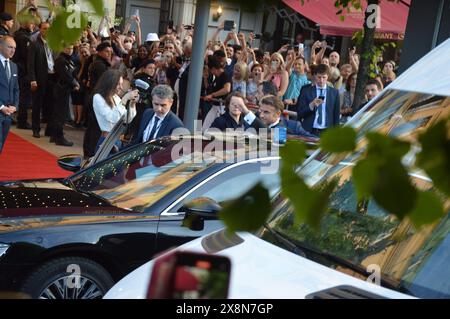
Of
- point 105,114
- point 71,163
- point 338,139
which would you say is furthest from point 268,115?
point 338,139

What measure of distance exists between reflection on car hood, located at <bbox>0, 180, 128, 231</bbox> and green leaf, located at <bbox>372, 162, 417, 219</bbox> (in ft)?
14.1

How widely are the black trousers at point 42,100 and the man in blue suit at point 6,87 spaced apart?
3.18 metres

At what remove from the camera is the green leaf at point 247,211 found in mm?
1430

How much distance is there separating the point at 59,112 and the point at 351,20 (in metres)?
12.1

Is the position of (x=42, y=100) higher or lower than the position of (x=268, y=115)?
lower

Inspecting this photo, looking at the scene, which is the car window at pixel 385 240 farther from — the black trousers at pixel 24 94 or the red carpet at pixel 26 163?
the black trousers at pixel 24 94

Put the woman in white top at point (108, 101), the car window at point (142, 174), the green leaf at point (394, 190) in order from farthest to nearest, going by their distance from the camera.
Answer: the woman in white top at point (108, 101)
the car window at point (142, 174)
the green leaf at point (394, 190)

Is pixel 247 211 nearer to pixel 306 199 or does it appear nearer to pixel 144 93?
pixel 306 199

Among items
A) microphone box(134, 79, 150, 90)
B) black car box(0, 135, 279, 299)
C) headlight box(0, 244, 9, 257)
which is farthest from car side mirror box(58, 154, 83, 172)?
microphone box(134, 79, 150, 90)

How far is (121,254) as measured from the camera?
5391 millimetres

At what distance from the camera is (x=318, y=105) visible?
33.3 feet

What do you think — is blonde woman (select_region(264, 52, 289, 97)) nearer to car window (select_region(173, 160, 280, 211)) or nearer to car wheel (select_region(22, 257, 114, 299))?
car window (select_region(173, 160, 280, 211))

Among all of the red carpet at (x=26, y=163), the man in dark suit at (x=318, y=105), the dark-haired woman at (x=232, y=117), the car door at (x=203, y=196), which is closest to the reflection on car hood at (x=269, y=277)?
the car door at (x=203, y=196)

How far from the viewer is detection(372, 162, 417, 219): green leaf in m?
1.33
